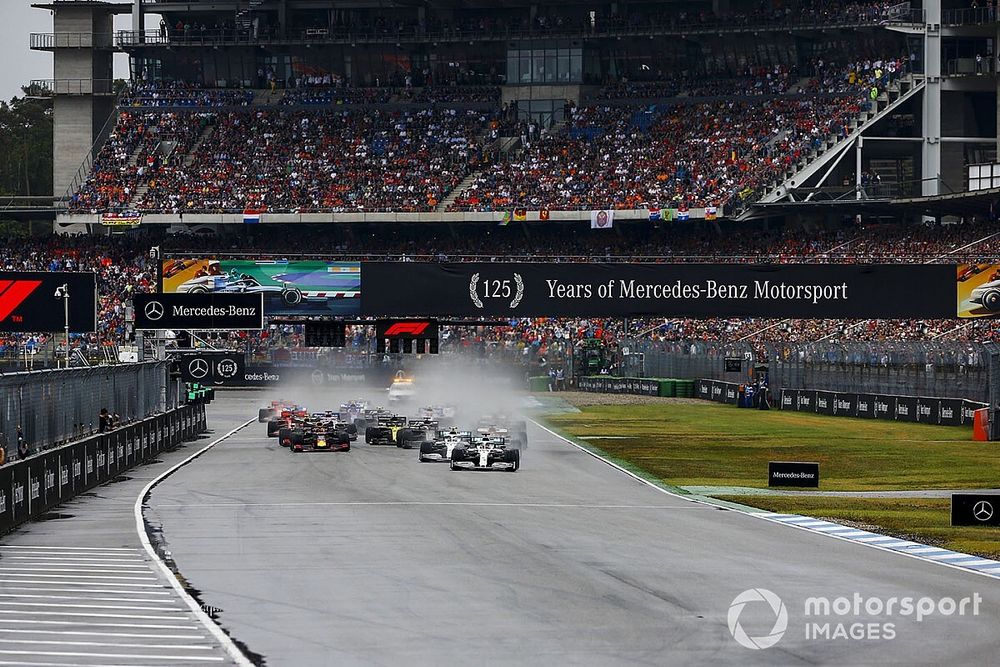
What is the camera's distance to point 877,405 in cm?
5525

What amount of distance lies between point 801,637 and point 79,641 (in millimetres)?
6515

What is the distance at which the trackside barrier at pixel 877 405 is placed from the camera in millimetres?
49125

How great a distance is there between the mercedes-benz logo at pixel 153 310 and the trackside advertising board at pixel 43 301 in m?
1.64

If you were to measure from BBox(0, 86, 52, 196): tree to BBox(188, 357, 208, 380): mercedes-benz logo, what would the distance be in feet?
365

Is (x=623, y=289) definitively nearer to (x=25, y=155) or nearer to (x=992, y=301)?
(x=992, y=301)

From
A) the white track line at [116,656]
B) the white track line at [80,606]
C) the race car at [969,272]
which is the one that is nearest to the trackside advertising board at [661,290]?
the race car at [969,272]

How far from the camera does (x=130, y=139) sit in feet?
305

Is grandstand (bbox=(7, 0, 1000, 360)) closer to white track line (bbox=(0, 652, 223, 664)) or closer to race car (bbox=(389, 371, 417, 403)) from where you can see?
race car (bbox=(389, 371, 417, 403))

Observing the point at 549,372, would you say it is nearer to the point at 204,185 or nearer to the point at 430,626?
the point at 204,185

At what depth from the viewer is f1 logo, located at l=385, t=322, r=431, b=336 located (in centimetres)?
4941

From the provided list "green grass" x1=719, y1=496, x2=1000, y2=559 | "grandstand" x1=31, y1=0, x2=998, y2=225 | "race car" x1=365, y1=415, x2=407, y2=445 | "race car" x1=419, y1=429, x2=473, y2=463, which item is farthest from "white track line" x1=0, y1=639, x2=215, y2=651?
→ "grandstand" x1=31, y1=0, x2=998, y2=225

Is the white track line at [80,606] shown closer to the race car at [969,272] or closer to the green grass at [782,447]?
the green grass at [782,447]

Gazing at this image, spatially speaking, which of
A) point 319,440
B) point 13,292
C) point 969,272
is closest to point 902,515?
point 319,440

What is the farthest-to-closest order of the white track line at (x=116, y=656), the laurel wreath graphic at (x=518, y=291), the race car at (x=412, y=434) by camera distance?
the laurel wreath graphic at (x=518, y=291) < the race car at (x=412, y=434) < the white track line at (x=116, y=656)
